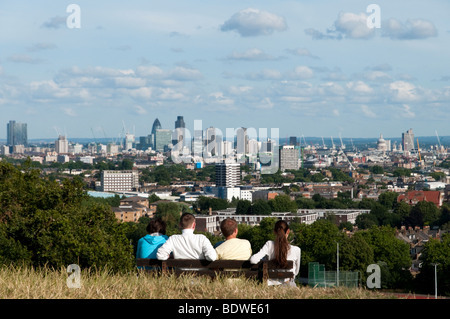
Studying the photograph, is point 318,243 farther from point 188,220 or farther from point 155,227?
point 188,220

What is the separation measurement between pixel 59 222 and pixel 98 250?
0.74 meters

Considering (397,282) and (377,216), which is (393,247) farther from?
(377,216)

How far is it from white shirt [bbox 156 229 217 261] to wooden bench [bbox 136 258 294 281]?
0.09 metres

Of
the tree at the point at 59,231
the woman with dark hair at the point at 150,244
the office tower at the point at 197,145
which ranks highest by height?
the office tower at the point at 197,145

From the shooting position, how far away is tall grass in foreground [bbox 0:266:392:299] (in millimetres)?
6758

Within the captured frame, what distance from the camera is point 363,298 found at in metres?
6.81

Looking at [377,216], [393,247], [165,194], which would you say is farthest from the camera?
[165,194]

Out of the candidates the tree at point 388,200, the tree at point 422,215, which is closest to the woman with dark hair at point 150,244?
the tree at point 422,215

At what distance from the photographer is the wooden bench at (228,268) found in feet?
23.8

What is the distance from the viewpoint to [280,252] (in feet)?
23.8

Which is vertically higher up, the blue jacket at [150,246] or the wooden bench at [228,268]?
the blue jacket at [150,246]

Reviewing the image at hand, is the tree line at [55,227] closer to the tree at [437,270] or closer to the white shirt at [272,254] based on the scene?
the white shirt at [272,254]
